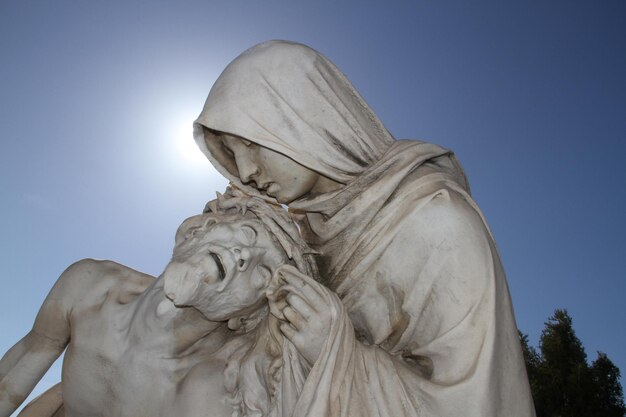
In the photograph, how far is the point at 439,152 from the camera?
2977 mm

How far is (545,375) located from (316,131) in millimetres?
11872

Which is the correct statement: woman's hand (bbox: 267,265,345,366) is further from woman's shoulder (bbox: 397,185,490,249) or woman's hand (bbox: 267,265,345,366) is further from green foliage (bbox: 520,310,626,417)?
green foliage (bbox: 520,310,626,417)

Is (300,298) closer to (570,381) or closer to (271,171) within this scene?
(271,171)

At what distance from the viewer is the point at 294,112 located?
2750mm

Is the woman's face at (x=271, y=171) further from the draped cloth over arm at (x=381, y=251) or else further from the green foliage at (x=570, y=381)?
the green foliage at (x=570, y=381)

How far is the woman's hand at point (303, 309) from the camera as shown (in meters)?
2.28

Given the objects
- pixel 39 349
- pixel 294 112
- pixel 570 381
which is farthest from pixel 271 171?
pixel 570 381

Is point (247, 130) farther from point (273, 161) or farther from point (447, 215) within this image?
point (447, 215)

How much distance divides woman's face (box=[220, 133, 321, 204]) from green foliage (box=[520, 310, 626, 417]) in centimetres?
1122

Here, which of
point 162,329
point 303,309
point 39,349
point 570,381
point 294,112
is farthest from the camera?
point 570,381

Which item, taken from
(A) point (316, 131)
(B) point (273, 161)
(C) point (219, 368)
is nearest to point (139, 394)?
(C) point (219, 368)

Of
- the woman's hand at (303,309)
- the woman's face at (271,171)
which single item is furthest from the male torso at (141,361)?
the woman's face at (271,171)

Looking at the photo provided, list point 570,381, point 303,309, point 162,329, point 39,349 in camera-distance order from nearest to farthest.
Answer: point 303,309, point 162,329, point 39,349, point 570,381

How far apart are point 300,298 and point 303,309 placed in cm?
5
